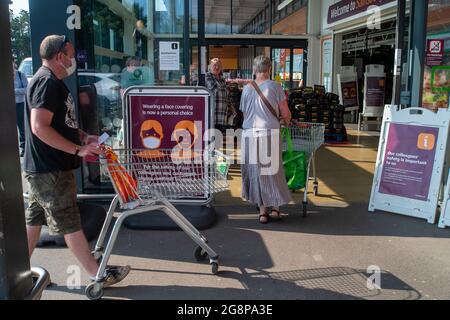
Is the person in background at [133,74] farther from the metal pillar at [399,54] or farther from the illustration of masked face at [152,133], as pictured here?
the metal pillar at [399,54]

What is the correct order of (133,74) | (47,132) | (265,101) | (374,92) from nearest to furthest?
1. (47,132)
2. (265,101)
3. (133,74)
4. (374,92)

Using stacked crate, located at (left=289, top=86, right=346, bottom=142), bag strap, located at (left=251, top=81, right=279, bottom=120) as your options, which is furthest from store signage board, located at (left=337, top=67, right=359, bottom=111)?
bag strap, located at (left=251, top=81, right=279, bottom=120)

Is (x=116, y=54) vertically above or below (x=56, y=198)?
above

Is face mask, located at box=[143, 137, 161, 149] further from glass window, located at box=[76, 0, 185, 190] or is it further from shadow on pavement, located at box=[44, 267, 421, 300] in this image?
shadow on pavement, located at box=[44, 267, 421, 300]

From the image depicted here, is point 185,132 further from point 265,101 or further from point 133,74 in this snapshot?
point 133,74

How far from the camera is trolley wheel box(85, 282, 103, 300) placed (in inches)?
133

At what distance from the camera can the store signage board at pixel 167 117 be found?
5.13 m

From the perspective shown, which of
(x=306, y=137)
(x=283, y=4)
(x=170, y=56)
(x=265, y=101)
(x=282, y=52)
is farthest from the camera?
(x=283, y=4)

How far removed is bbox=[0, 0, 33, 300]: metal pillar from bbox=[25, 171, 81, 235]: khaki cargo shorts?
1.54 meters

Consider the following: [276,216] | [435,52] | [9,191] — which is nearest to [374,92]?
[435,52]

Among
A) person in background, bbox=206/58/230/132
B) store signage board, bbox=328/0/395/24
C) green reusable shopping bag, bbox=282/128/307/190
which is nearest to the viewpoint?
green reusable shopping bag, bbox=282/128/307/190

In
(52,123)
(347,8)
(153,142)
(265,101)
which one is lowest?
(153,142)

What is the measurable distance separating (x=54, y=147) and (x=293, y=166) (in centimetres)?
297

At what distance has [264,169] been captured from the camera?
200 inches
